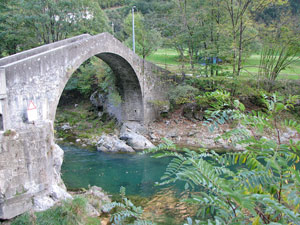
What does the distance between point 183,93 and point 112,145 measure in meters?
4.93

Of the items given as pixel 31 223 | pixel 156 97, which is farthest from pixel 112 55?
pixel 31 223

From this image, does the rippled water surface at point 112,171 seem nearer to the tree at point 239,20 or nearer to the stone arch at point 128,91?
the stone arch at point 128,91

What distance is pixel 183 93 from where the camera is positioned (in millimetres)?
15617

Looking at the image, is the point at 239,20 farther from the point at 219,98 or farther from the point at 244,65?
the point at 219,98

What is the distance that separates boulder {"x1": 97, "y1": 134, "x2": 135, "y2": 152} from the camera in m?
14.0

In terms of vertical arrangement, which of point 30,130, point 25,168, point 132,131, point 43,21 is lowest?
point 132,131

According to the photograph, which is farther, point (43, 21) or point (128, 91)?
point (43, 21)

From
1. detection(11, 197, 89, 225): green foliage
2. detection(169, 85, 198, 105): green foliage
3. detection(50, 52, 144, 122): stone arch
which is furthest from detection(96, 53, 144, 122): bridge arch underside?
detection(11, 197, 89, 225): green foliage

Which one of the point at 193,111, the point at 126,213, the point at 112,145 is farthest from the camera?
the point at 193,111

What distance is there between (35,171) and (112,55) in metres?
7.56

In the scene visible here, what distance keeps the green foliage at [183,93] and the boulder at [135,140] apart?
3.07m

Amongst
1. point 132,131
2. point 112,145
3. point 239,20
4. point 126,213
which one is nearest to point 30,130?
point 126,213

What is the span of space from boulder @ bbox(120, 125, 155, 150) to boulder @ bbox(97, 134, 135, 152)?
402 millimetres

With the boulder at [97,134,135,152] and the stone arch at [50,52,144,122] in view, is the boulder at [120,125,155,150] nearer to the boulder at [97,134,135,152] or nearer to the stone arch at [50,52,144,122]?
the boulder at [97,134,135,152]
